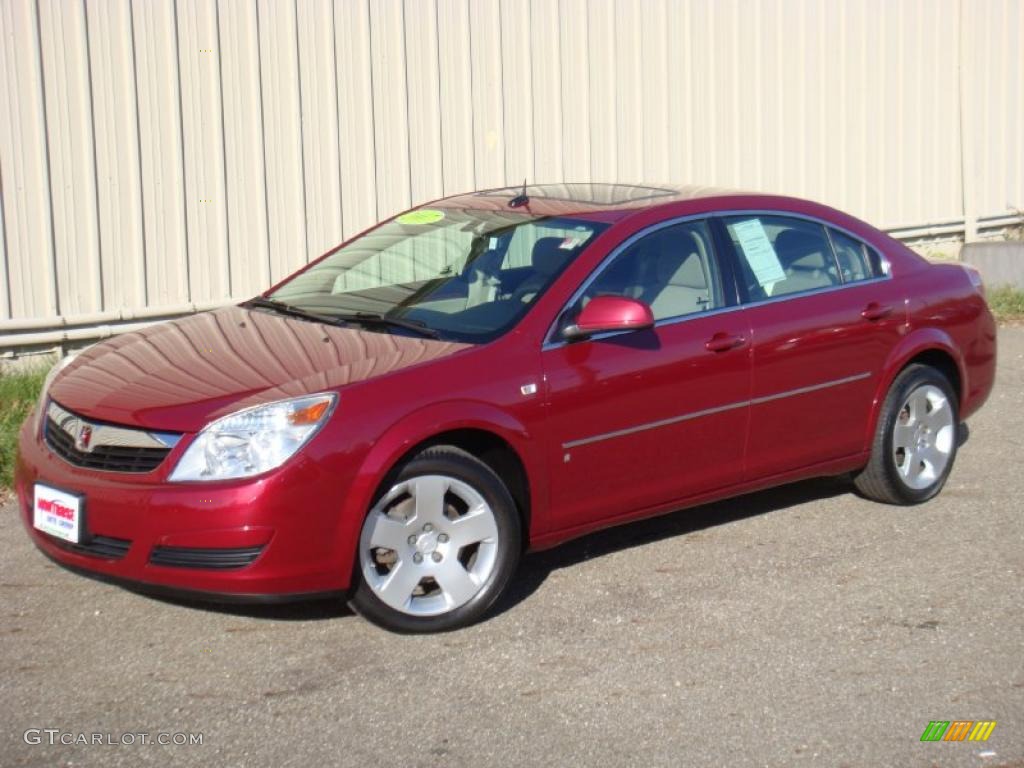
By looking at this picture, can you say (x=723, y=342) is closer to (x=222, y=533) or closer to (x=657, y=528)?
(x=657, y=528)

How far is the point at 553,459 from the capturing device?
5664 millimetres

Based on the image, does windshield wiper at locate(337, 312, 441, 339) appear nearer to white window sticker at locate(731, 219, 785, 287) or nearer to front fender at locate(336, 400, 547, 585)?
front fender at locate(336, 400, 547, 585)

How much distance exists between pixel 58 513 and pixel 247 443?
0.80 metres

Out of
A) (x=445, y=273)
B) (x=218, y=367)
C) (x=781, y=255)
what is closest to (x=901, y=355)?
(x=781, y=255)

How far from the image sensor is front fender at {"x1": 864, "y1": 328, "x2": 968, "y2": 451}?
22.4 ft

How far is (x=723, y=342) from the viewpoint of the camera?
20.2 ft

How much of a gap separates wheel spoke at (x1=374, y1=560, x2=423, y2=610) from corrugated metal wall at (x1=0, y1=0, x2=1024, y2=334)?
13.8 feet

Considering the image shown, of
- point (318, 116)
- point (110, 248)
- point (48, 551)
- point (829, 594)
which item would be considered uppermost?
point (318, 116)

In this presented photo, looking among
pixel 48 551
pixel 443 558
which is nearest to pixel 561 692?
pixel 443 558

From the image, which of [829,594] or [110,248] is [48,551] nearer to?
[829,594]

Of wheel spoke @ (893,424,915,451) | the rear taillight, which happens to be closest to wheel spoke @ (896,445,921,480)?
wheel spoke @ (893,424,915,451)

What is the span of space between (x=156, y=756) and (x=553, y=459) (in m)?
1.92

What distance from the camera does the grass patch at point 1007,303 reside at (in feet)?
41.0

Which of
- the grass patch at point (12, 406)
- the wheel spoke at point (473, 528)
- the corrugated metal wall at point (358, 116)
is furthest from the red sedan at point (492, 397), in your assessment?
the corrugated metal wall at point (358, 116)
